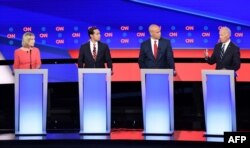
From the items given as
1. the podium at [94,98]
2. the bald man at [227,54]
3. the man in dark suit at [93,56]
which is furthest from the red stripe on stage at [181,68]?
the podium at [94,98]

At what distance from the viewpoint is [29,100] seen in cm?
560

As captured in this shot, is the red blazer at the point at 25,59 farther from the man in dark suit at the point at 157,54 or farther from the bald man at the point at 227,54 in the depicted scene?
the bald man at the point at 227,54

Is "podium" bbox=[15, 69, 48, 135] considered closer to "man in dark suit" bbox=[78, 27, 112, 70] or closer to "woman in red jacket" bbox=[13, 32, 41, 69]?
"woman in red jacket" bbox=[13, 32, 41, 69]

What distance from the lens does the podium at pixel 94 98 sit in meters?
5.59

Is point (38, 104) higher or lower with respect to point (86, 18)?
lower

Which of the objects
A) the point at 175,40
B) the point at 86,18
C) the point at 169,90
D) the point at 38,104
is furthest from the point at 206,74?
the point at 86,18

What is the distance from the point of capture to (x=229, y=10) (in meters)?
7.64

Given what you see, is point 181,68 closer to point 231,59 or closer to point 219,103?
point 231,59

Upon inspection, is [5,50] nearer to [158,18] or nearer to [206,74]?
[158,18]

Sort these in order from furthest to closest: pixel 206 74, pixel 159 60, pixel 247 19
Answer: pixel 247 19 → pixel 159 60 → pixel 206 74

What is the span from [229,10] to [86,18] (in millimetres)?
1904

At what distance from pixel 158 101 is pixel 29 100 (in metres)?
1.25

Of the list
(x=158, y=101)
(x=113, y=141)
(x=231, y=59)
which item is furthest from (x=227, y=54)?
(x=113, y=141)

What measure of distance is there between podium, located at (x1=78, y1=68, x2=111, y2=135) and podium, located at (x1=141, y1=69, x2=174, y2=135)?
1.26 ft
